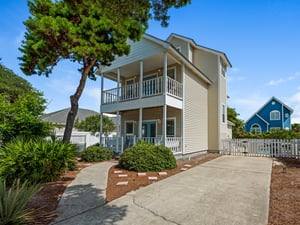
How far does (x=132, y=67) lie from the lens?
1399cm

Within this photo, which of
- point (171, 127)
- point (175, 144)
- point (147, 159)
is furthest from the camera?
point (171, 127)

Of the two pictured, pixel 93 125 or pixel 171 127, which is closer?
pixel 171 127

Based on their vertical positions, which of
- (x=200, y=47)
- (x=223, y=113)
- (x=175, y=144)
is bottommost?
(x=175, y=144)

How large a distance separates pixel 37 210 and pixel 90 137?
1310 cm

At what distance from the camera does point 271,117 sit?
30.1m

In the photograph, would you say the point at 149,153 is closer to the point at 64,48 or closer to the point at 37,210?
the point at 37,210

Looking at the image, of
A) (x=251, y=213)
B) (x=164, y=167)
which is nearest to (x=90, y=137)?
(x=164, y=167)

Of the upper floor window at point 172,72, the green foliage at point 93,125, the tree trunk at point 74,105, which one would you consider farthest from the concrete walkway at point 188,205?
the green foliage at point 93,125

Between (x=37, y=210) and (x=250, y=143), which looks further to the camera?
(x=250, y=143)

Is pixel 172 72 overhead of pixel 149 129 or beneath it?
overhead

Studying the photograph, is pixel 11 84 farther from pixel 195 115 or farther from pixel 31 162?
pixel 195 115

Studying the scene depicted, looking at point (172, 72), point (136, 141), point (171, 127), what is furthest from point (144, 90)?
point (136, 141)

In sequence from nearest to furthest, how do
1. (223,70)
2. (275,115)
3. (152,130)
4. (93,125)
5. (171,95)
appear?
(171,95), (152,130), (223,70), (93,125), (275,115)

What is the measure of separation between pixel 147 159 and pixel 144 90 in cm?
574
